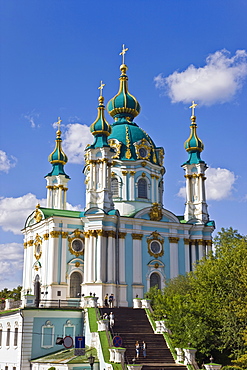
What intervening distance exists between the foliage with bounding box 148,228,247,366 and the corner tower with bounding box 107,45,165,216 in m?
11.6

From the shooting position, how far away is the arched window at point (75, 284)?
3962 cm

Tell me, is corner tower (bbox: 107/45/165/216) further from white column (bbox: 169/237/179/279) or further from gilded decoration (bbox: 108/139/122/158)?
white column (bbox: 169/237/179/279)

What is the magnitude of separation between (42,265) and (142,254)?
747 centimetres

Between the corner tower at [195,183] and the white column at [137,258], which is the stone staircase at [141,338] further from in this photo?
the corner tower at [195,183]

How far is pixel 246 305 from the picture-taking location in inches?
1050

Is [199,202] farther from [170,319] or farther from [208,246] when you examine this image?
[170,319]

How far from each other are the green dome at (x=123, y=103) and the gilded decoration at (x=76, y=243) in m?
12.2

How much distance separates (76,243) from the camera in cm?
4016

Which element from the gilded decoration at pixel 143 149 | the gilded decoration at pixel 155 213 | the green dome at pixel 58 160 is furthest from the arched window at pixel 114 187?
the green dome at pixel 58 160

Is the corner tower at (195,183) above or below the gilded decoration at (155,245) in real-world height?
above

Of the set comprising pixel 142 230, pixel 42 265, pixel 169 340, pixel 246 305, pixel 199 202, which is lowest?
pixel 169 340

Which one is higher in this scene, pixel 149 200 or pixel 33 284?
pixel 149 200

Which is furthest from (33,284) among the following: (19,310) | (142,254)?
(19,310)

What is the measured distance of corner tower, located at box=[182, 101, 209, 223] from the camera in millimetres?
44375
